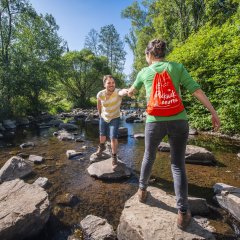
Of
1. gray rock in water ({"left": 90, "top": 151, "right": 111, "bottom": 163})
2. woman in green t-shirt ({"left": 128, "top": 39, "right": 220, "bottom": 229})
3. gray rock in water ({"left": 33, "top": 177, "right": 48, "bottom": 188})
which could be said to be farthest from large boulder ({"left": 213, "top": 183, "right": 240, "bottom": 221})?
gray rock in water ({"left": 33, "top": 177, "right": 48, "bottom": 188})

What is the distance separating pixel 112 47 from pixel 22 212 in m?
53.6

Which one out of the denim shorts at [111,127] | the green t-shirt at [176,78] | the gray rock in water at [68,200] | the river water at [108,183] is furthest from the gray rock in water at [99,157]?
the green t-shirt at [176,78]

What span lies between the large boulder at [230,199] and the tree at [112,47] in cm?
4945

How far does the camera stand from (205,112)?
12898mm

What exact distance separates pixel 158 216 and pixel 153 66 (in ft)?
7.45

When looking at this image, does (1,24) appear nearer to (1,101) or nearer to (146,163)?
(1,101)

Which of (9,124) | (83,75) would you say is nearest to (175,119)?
(9,124)

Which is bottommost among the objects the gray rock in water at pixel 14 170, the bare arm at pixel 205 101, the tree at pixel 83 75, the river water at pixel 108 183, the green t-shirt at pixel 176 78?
the river water at pixel 108 183

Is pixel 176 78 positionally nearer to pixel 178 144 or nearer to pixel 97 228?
pixel 178 144

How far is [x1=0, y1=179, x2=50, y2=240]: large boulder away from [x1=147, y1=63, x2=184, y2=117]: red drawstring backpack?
2451 mm

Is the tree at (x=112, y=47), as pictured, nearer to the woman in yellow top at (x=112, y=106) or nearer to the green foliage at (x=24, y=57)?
the green foliage at (x=24, y=57)

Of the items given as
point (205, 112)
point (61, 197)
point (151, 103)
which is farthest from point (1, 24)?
point (151, 103)

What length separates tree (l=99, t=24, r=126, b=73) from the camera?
175ft

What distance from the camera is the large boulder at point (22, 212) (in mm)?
3455
